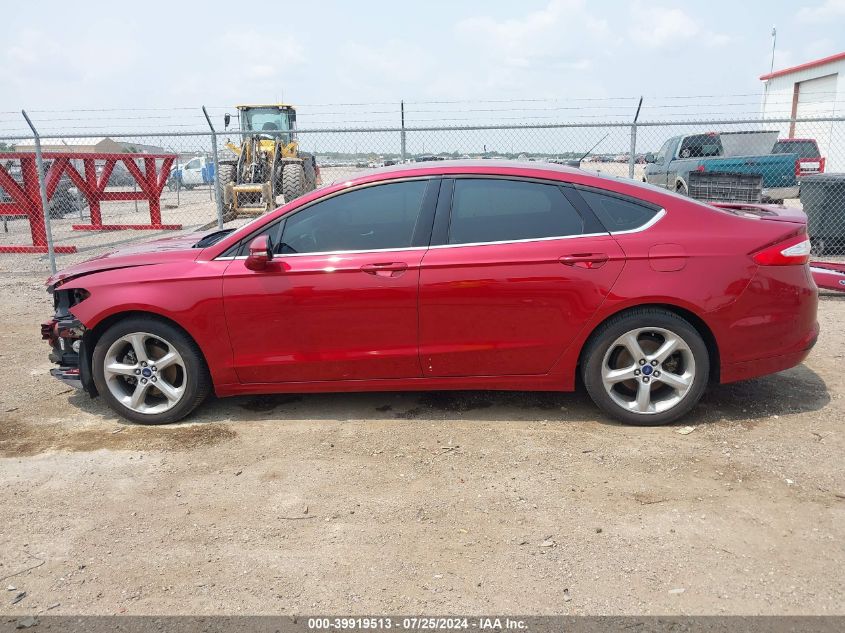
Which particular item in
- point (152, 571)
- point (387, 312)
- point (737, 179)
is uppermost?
point (737, 179)

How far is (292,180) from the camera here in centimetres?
1487

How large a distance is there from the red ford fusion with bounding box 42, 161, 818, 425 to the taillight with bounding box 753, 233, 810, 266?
1cm

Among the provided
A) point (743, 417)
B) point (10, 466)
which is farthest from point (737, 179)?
point (10, 466)

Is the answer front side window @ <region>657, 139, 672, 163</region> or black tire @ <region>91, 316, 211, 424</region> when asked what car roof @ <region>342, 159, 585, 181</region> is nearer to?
black tire @ <region>91, 316, 211, 424</region>

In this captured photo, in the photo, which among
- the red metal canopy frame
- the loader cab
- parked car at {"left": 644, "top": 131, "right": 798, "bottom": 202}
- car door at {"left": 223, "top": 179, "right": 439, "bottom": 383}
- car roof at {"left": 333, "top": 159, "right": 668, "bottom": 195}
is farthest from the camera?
the loader cab

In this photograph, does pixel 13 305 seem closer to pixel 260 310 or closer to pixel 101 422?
pixel 101 422

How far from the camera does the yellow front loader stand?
1449 centimetres

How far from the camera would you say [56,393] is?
204 inches

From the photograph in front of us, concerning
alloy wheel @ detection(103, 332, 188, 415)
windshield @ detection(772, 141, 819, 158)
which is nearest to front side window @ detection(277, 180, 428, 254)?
alloy wheel @ detection(103, 332, 188, 415)

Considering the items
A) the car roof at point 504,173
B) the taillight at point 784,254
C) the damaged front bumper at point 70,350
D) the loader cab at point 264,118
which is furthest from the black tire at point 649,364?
the loader cab at point 264,118

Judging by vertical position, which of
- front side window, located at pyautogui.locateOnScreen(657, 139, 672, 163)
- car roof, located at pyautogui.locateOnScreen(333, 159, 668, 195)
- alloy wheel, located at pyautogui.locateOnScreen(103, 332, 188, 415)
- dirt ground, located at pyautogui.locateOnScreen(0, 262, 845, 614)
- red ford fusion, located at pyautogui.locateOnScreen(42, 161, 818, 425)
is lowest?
dirt ground, located at pyautogui.locateOnScreen(0, 262, 845, 614)

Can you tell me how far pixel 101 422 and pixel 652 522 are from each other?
354 cm

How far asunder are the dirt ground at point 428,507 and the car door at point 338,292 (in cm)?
44

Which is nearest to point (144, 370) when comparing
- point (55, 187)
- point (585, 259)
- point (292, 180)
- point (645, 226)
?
point (585, 259)
